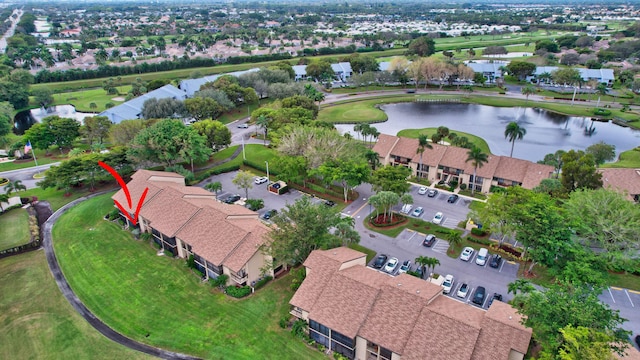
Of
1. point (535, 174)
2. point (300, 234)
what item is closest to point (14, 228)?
point (300, 234)

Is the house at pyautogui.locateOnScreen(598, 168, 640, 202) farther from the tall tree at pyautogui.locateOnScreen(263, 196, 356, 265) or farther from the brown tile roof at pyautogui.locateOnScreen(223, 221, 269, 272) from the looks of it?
the brown tile roof at pyautogui.locateOnScreen(223, 221, 269, 272)

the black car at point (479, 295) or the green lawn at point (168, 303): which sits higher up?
the black car at point (479, 295)

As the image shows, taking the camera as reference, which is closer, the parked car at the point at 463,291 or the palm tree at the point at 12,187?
the parked car at the point at 463,291

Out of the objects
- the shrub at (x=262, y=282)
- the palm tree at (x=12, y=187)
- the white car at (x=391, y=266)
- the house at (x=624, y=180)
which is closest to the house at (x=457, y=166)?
the house at (x=624, y=180)

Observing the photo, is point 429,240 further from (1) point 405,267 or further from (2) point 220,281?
(2) point 220,281

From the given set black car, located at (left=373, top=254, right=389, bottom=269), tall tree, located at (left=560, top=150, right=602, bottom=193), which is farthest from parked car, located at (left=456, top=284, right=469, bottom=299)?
tall tree, located at (left=560, top=150, right=602, bottom=193)

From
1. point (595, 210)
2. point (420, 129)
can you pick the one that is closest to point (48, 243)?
point (595, 210)

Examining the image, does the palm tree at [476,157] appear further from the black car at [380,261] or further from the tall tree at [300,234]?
the tall tree at [300,234]
